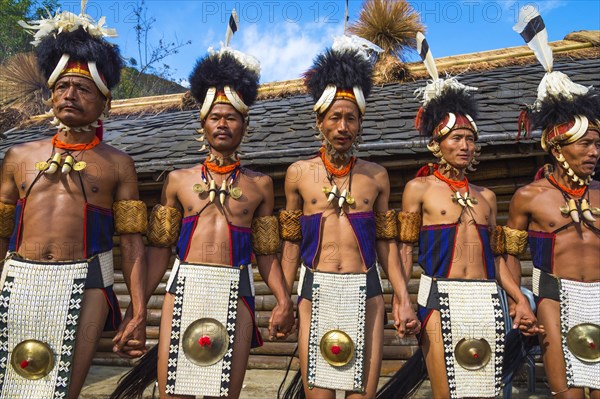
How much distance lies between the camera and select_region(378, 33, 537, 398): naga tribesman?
3.35 meters

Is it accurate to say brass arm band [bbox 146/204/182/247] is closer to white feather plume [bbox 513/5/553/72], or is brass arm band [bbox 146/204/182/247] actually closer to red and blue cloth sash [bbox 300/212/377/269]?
red and blue cloth sash [bbox 300/212/377/269]

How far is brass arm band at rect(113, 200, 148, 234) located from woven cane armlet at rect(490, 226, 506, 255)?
8.55 feet

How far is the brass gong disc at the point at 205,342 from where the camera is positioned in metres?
3.03

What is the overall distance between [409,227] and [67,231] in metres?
2.35

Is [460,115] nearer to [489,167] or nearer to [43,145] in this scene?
[489,167]

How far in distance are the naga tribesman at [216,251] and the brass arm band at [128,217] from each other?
14 centimetres

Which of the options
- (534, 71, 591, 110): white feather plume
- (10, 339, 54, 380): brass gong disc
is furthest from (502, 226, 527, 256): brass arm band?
(10, 339, 54, 380): brass gong disc

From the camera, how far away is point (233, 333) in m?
3.11

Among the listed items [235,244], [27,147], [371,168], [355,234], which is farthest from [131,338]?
[371,168]

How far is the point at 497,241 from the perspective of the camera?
3.67 m

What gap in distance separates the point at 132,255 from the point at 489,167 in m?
4.35

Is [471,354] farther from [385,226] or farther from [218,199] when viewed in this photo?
[218,199]

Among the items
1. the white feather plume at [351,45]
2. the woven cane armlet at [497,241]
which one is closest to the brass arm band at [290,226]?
the white feather plume at [351,45]

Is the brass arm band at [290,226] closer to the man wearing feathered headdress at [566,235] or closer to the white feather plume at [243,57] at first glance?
the white feather plume at [243,57]
